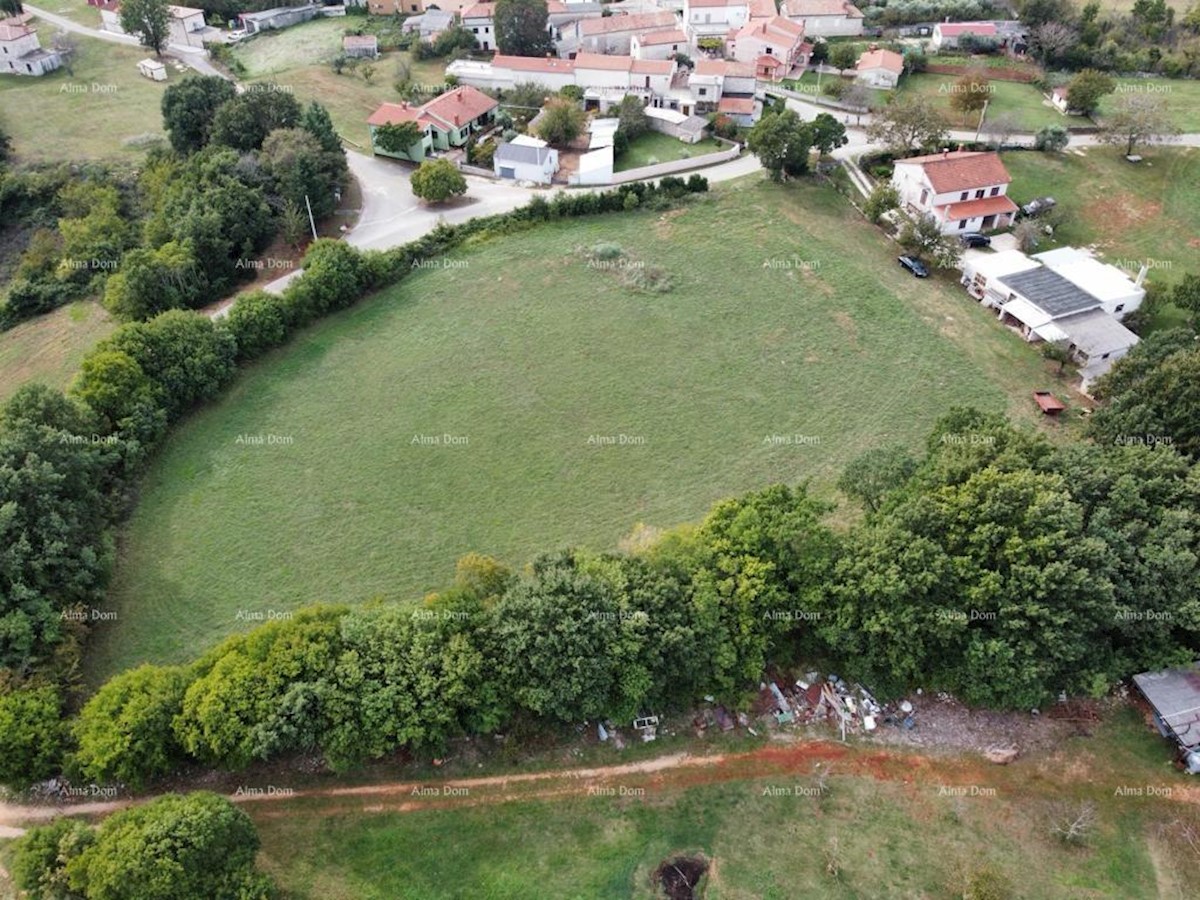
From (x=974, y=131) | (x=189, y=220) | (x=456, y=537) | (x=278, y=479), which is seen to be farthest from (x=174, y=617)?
(x=974, y=131)

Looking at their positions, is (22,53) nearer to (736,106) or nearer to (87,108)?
(87,108)

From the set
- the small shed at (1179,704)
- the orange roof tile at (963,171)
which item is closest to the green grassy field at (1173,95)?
the orange roof tile at (963,171)

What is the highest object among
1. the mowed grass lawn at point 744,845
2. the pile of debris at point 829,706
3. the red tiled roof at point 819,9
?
the red tiled roof at point 819,9

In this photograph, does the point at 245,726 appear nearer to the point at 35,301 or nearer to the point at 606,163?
the point at 35,301

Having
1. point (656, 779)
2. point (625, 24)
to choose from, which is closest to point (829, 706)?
point (656, 779)

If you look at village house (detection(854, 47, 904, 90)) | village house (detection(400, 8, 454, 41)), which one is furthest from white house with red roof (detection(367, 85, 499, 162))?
village house (detection(854, 47, 904, 90))

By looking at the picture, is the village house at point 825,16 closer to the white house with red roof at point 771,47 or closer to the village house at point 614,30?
the white house with red roof at point 771,47
